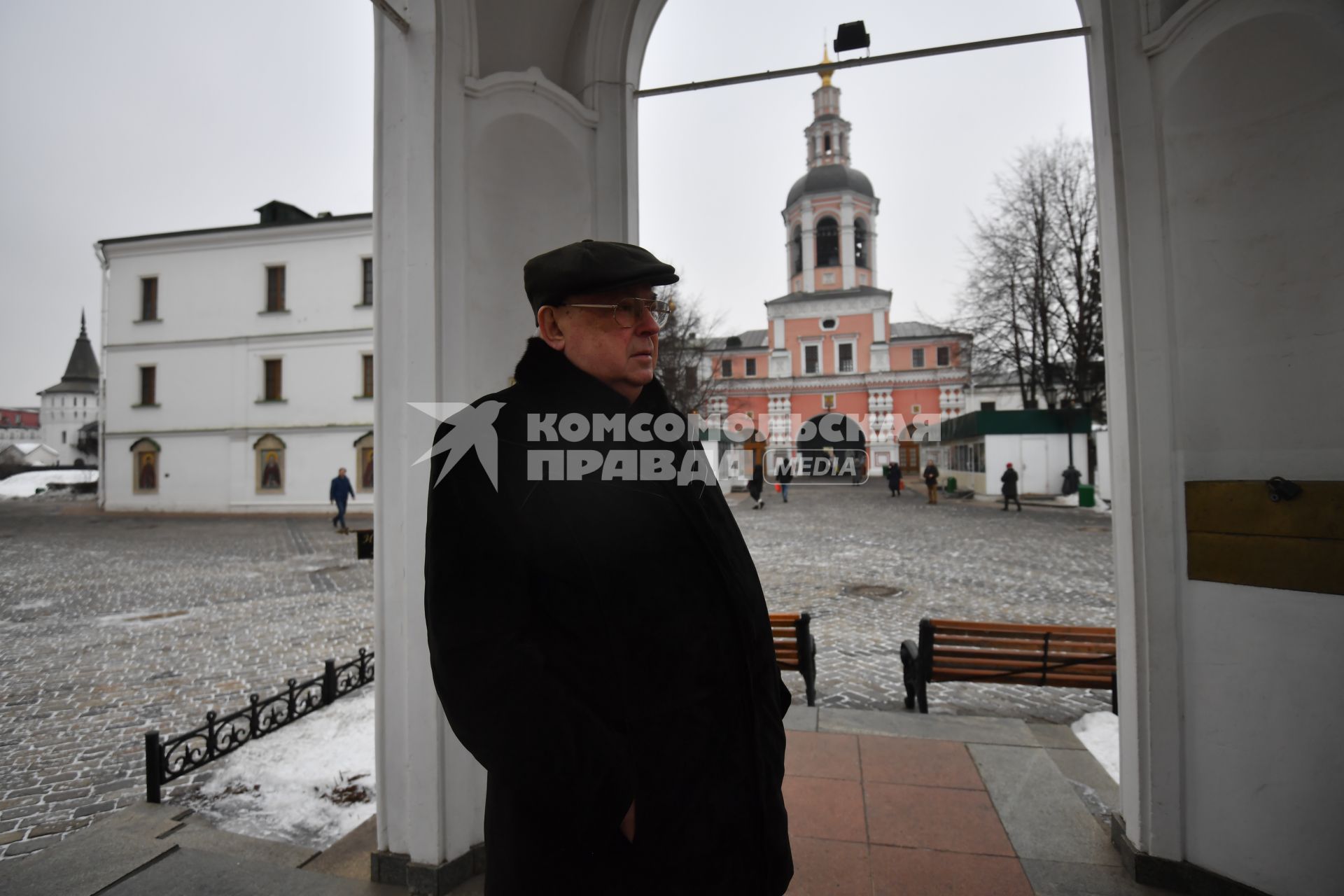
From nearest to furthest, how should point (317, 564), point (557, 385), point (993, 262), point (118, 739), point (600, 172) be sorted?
point (557, 385)
point (600, 172)
point (118, 739)
point (317, 564)
point (993, 262)

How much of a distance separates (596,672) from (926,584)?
31.7ft

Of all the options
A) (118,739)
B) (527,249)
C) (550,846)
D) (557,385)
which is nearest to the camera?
(550,846)

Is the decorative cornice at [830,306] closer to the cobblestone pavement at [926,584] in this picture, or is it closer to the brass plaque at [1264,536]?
the cobblestone pavement at [926,584]

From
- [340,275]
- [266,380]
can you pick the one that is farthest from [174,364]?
[340,275]

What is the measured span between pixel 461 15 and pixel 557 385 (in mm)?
2055

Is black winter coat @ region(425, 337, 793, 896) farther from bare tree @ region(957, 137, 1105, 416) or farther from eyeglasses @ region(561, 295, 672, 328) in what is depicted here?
bare tree @ region(957, 137, 1105, 416)

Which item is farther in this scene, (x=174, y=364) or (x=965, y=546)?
(x=174, y=364)

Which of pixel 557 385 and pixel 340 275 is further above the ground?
pixel 340 275

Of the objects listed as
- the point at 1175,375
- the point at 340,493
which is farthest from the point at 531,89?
the point at 340,493

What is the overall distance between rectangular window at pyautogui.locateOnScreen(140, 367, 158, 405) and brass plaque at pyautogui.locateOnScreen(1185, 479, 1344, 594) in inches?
1218

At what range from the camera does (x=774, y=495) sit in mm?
28281

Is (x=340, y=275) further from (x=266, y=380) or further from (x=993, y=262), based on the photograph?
(x=993, y=262)

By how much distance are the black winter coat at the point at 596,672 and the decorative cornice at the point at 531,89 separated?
183 cm

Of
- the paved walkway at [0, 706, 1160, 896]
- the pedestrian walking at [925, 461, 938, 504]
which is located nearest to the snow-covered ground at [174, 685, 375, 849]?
the paved walkway at [0, 706, 1160, 896]
